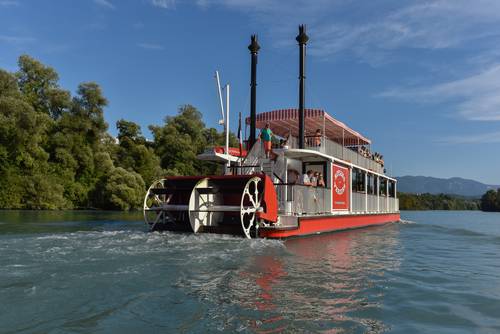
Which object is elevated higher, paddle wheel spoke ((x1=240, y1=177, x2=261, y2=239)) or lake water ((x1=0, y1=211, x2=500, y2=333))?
paddle wheel spoke ((x1=240, y1=177, x2=261, y2=239))

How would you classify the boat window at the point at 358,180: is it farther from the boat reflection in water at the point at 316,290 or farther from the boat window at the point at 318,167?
the boat reflection in water at the point at 316,290

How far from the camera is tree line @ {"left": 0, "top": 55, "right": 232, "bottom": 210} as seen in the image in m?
37.2

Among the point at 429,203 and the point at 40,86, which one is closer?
the point at 40,86

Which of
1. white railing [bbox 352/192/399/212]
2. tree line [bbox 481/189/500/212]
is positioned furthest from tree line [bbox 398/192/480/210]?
white railing [bbox 352/192/399/212]

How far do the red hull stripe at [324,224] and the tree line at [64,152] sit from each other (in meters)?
26.5

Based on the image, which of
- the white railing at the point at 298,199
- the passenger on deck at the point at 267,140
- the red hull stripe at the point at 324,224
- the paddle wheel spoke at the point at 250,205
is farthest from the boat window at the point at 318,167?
the paddle wheel spoke at the point at 250,205

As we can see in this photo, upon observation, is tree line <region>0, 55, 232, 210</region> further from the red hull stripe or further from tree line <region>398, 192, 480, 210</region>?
tree line <region>398, 192, 480, 210</region>

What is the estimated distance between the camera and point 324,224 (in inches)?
616

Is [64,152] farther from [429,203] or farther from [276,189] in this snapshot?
[429,203]

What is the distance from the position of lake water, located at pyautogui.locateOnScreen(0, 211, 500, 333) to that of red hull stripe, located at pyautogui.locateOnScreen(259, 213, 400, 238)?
2.57m

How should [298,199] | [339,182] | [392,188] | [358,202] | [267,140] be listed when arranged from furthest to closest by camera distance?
[392,188] < [358,202] < [339,182] < [267,140] < [298,199]

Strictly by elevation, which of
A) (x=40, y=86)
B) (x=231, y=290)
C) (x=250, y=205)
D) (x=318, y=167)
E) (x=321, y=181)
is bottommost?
(x=231, y=290)

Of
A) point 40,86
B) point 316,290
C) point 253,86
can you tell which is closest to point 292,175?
point 253,86

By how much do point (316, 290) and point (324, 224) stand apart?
31.6ft
